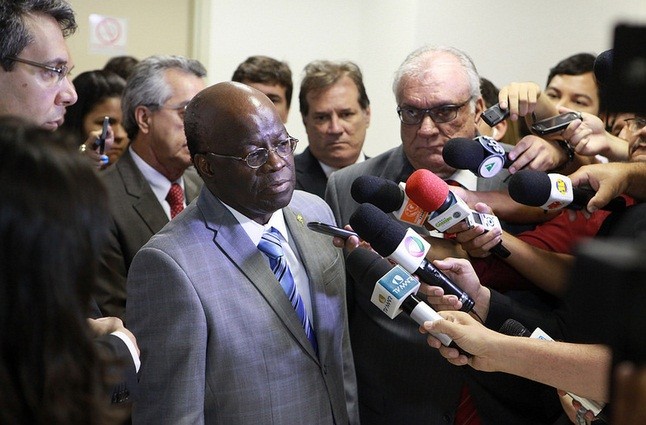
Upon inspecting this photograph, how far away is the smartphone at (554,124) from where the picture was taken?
2094 mm

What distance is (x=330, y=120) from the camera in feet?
12.3

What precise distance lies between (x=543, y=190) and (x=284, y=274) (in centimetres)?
63

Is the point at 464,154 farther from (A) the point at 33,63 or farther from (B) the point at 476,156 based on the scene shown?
(A) the point at 33,63

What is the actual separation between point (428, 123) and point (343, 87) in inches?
58.2

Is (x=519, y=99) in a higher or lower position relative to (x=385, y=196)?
higher

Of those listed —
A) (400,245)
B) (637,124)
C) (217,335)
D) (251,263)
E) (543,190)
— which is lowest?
(217,335)

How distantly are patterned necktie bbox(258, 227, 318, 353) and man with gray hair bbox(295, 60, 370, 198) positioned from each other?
1579mm

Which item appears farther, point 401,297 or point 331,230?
point 331,230

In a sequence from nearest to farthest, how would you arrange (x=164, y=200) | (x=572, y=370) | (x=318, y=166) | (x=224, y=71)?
(x=572, y=370) → (x=164, y=200) → (x=318, y=166) → (x=224, y=71)

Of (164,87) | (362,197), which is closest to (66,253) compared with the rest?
(362,197)

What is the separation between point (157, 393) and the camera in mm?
1913

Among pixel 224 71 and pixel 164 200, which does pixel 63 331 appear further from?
pixel 224 71

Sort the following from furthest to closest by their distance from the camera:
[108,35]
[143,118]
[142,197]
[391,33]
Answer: [108,35], [391,33], [143,118], [142,197]

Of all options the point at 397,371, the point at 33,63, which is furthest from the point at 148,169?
the point at 397,371
